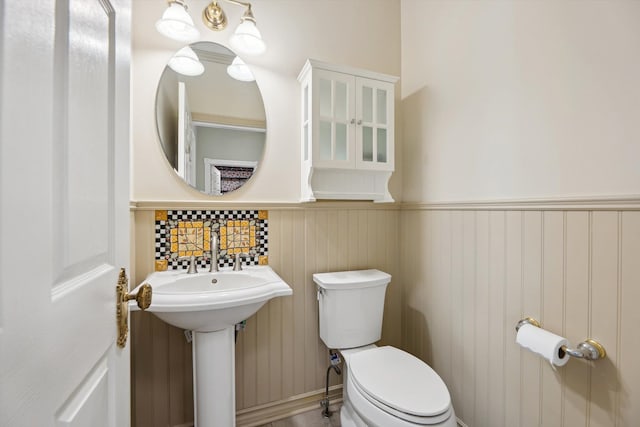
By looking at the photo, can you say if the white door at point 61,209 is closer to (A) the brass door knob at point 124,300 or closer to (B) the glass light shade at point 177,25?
(A) the brass door knob at point 124,300

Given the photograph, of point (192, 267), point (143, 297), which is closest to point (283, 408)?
point (192, 267)

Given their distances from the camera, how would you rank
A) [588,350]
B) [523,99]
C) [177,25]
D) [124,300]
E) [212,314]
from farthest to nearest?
[177,25] → [523,99] → [212,314] → [588,350] → [124,300]

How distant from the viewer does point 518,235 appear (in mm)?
1191

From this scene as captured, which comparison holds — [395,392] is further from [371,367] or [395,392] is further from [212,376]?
[212,376]

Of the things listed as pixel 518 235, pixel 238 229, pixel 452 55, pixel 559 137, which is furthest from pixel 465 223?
pixel 238 229

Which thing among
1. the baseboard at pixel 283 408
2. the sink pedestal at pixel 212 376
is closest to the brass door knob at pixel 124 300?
the sink pedestal at pixel 212 376

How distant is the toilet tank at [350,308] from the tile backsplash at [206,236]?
39cm

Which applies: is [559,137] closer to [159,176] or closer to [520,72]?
[520,72]

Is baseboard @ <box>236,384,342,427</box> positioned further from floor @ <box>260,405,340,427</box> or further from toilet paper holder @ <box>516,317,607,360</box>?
toilet paper holder @ <box>516,317,607,360</box>

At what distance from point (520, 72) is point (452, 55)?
440mm

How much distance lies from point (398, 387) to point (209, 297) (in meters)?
0.82

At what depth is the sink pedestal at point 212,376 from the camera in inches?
46.9

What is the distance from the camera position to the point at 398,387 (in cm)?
111

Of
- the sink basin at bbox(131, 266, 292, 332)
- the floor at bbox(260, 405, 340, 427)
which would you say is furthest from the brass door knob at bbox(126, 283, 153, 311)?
the floor at bbox(260, 405, 340, 427)
